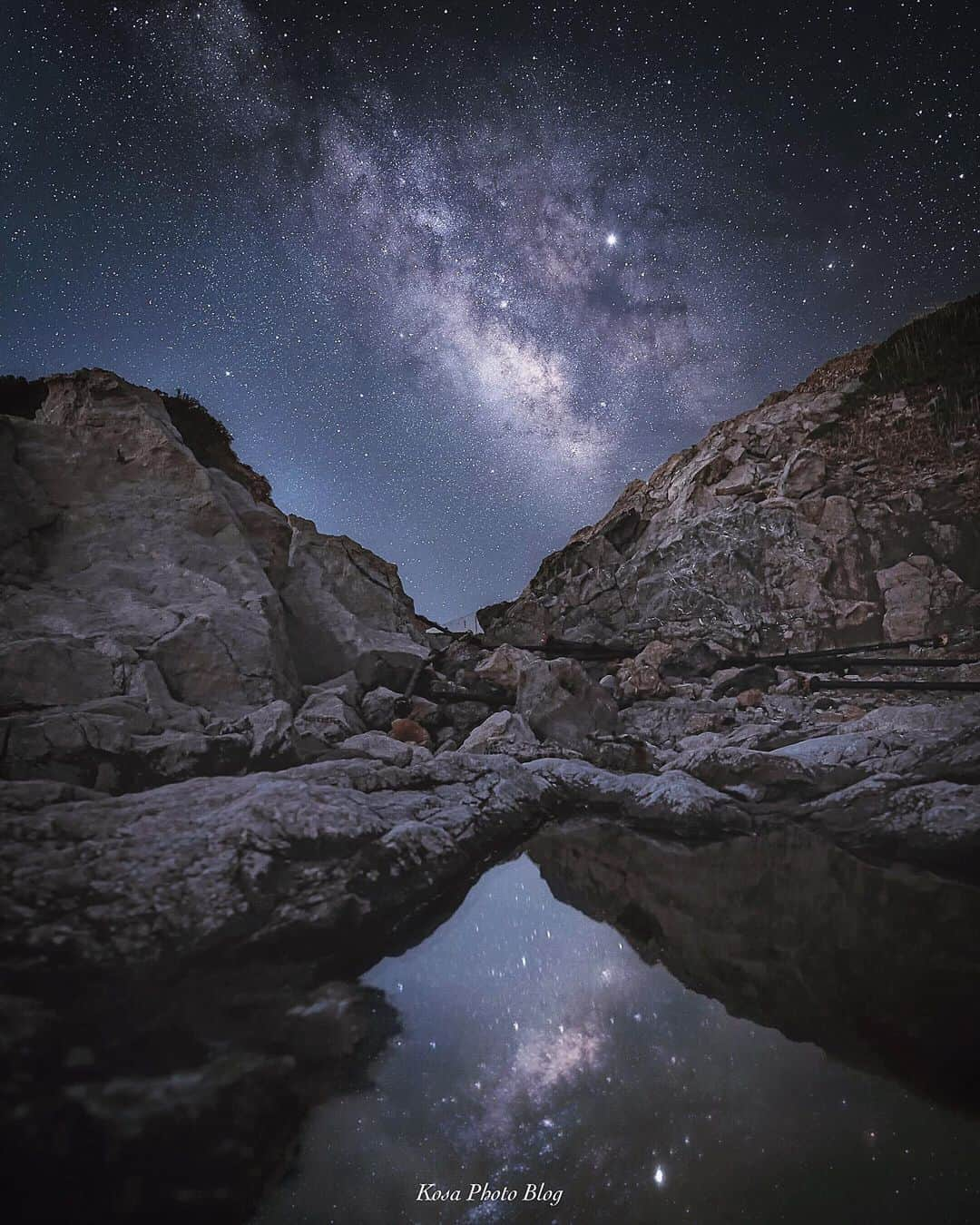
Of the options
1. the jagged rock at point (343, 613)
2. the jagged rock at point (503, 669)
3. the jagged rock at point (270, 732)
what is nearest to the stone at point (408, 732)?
the jagged rock at point (270, 732)

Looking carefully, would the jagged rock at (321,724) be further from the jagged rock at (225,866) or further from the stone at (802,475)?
the stone at (802,475)

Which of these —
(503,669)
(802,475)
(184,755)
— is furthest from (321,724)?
(802,475)

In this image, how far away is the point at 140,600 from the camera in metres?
6.49

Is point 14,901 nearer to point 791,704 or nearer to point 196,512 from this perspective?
point 196,512

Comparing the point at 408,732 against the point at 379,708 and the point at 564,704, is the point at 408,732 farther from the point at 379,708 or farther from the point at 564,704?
the point at 564,704

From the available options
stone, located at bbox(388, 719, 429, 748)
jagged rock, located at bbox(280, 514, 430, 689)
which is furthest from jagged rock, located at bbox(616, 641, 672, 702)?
stone, located at bbox(388, 719, 429, 748)

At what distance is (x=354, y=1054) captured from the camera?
1.79m

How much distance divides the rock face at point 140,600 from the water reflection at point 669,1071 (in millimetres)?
3808

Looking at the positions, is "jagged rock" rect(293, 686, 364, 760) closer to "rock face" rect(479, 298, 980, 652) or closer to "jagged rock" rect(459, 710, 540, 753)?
"jagged rock" rect(459, 710, 540, 753)

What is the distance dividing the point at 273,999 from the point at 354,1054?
1.41ft

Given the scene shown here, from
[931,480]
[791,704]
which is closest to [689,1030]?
[791,704]

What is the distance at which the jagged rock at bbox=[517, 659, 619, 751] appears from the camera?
23.4 ft

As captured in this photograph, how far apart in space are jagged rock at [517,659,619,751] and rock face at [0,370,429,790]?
2.71m

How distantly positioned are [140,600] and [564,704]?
5978 millimetres
